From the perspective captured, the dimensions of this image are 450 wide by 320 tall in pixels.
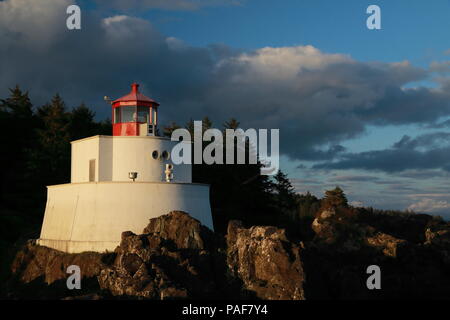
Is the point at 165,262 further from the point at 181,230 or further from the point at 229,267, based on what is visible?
the point at 229,267

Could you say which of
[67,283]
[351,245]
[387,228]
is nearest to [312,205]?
[387,228]

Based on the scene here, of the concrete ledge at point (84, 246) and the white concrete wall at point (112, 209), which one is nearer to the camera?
the concrete ledge at point (84, 246)

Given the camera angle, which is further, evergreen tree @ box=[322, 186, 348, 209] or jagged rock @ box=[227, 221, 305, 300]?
evergreen tree @ box=[322, 186, 348, 209]

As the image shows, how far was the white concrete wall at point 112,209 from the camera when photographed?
82.7 ft

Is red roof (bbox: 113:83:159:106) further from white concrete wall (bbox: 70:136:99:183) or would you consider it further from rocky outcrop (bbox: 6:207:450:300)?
rocky outcrop (bbox: 6:207:450:300)

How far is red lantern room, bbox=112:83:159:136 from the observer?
2825 cm

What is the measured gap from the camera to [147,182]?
2556 cm

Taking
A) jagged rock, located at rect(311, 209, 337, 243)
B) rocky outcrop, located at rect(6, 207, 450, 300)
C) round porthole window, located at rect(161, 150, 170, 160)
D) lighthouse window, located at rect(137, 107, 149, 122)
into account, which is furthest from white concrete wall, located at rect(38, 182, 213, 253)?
jagged rock, located at rect(311, 209, 337, 243)

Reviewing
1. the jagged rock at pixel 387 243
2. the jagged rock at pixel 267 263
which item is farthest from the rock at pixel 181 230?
Answer: the jagged rock at pixel 387 243

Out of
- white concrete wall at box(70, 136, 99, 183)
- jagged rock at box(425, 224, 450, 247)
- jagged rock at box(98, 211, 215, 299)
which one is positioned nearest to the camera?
jagged rock at box(98, 211, 215, 299)

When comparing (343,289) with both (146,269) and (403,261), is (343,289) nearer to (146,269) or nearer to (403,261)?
(403,261)

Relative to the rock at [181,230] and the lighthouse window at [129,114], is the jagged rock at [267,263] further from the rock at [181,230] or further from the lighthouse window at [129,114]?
the lighthouse window at [129,114]

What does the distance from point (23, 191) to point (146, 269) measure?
22.3m

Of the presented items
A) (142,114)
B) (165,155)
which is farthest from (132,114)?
(165,155)
